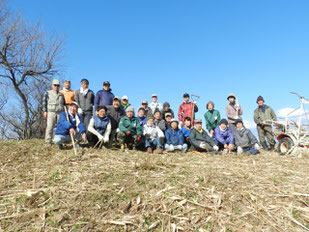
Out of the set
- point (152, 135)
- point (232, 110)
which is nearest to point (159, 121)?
point (152, 135)

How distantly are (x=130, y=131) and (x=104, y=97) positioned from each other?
1883 millimetres

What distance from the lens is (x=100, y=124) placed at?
7.39 m

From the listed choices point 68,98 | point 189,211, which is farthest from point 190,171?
point 68,98

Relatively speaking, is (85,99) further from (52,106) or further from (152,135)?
(152,135)

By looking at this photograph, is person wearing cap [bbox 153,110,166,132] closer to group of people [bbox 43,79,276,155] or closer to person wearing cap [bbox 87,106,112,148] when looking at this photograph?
group of people [bbox 43,79,276,155]

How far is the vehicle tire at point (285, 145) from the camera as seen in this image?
8.28 m

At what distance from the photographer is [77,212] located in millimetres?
3209

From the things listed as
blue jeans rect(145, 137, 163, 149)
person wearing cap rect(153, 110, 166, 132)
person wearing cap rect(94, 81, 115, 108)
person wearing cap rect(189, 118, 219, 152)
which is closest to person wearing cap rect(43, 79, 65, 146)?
person wearing cap rect(94, 81, 115, 108)

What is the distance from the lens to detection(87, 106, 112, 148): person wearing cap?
7.31 m

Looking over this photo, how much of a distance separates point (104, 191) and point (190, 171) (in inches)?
71.9

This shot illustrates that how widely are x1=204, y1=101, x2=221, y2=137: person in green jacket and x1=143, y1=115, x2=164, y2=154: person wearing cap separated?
99.5 inches

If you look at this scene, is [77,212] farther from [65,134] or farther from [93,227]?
[65,134]

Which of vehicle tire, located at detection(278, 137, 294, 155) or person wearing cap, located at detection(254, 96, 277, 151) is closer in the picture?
vehicle tire, located at detection(278, 137, 294, 155)

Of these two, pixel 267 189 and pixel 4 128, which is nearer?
pixel 267 189
